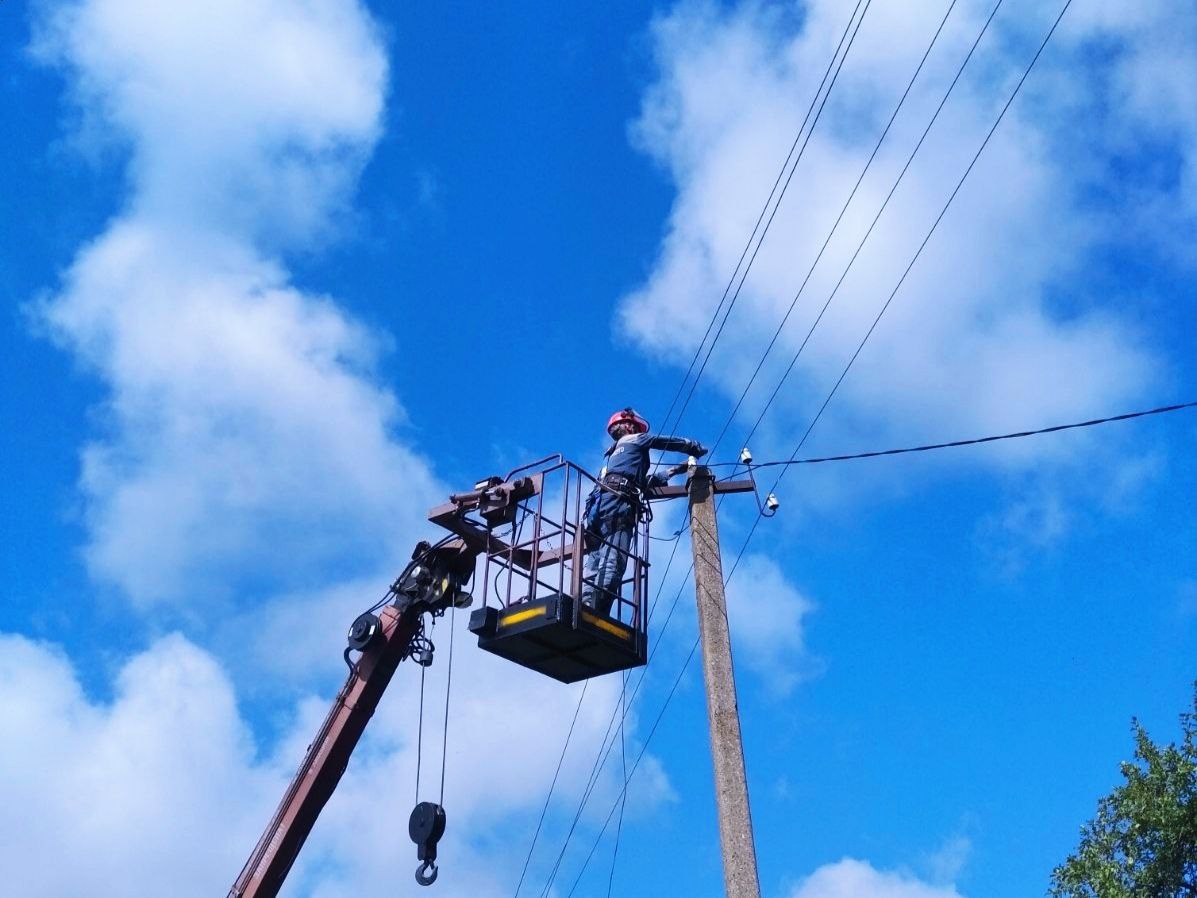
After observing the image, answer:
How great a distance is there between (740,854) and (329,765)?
260 inches

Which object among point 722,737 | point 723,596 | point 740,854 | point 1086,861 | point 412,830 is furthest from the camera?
point 1086,861

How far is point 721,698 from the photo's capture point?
922cm

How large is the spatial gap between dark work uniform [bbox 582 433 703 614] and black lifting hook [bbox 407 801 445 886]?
3648 millimetres

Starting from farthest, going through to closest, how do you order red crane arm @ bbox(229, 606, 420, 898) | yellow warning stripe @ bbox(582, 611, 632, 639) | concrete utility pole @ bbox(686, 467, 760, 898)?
red crane arm @ bbox(229, 606, 420, 898), yellow warning stripe @ bbox(582, 611, 632, 639), concrete utility pole @ bbox(686, 467, 760, 898)

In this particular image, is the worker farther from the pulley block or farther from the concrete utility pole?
the pulley block

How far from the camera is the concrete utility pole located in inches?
329

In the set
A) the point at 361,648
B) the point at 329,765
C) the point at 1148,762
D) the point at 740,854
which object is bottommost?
the point at 740,854

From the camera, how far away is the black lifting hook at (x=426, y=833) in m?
12.4

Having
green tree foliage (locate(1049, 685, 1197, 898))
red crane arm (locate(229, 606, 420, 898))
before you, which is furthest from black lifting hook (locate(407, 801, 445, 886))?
green tree foliage (locate(1049, 685, 1197, 898))

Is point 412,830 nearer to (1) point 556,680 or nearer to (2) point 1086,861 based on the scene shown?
(1) point 556,680

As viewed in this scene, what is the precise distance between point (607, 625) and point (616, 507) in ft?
3.93

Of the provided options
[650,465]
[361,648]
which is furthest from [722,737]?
[361,648]

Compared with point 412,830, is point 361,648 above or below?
above

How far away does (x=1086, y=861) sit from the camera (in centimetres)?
2142
